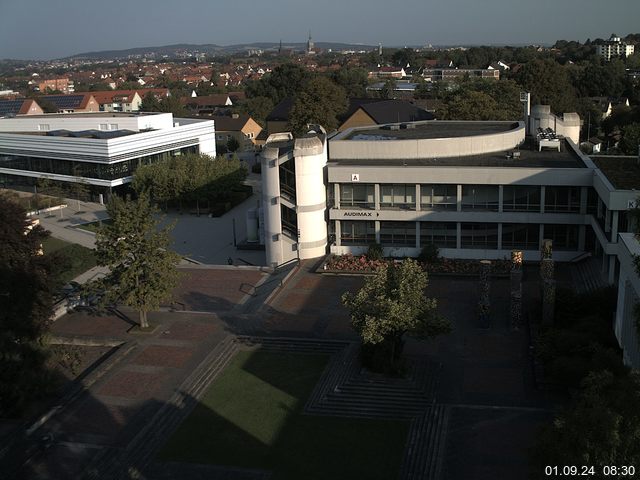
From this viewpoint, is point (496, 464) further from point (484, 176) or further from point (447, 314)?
point (484, 176)

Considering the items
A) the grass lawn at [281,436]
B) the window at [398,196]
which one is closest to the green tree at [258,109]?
the window at [398,196]

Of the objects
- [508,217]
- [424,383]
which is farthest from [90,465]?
[508,217]

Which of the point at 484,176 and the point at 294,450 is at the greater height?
the point at 484,176

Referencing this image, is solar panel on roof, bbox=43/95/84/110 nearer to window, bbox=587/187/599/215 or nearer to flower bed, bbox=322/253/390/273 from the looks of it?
flower bed, bbox=322/253/390/273

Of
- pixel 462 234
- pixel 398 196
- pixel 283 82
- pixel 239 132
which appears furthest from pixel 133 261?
pixel 283 82

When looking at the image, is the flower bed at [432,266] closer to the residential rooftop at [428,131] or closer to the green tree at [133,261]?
the residential rooftop at [428,131]

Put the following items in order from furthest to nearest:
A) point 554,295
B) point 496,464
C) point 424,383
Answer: point 554,295, point 424,383, point 496,464
